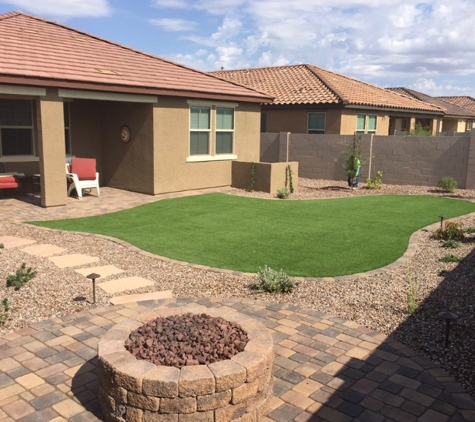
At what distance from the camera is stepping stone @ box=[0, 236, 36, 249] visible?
885cm

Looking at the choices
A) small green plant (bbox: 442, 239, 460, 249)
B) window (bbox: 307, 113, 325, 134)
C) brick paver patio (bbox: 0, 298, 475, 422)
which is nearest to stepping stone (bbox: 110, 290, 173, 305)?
brick paver patio (bbox: 0, 298, 475, 422)

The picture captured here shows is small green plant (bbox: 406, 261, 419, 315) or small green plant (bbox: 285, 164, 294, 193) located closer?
small green plant (bbox: 406, 261, 419, 315)

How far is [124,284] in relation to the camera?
699 cm

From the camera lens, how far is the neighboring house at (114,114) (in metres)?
12.2

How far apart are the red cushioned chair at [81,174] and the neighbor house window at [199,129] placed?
3.33 meters

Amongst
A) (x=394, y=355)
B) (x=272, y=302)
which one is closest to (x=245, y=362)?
(x=394, y=355)

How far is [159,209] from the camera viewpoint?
12.7 metres

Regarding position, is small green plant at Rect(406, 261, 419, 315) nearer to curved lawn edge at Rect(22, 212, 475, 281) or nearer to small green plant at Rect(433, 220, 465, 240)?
curved lawn edge at Rect(22, 212, 475, 281)

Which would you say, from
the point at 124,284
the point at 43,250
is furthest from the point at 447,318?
the point at 43,250

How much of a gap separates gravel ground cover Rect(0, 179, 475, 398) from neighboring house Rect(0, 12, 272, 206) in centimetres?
470

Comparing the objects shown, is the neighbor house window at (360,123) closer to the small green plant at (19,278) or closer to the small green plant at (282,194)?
the small green plant at (282,194)

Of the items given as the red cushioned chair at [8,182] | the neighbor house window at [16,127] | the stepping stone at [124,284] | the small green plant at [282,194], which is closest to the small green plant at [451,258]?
the stepping stone at [124,284]

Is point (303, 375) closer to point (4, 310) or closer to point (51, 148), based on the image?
point (4, 310)

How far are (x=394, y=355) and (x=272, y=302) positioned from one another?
185 centimetres
